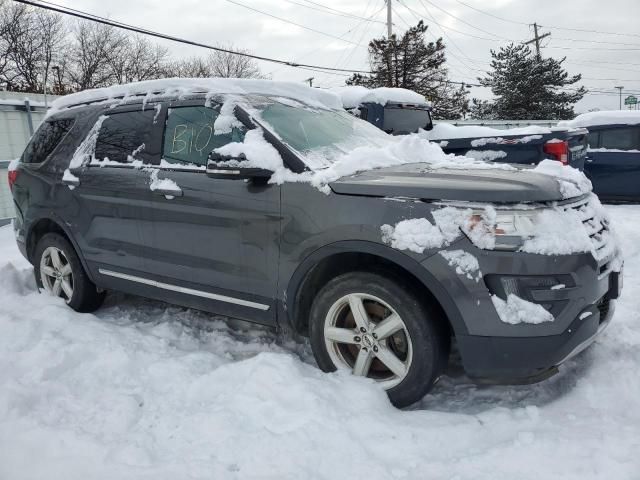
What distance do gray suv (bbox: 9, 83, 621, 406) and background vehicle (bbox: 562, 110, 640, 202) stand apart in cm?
607

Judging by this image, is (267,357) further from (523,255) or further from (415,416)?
(523,255)

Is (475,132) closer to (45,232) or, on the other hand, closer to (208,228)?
(208,228)

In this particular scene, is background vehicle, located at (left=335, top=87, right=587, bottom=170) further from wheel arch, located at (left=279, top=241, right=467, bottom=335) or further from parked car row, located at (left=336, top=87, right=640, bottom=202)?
wheel arch, located at (left=279, top=241, right=467, bottom=335)

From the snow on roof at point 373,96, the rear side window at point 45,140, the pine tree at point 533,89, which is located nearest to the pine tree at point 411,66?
the pine tree at point 533,89

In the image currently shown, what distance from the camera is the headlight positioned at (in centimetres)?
241

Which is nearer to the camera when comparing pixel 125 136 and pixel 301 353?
pixel 301 353

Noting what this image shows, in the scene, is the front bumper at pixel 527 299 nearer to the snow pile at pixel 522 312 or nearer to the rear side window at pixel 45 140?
the snow pile at pixel 522 312

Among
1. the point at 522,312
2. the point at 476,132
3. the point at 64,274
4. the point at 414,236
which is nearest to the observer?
the point at 522,312

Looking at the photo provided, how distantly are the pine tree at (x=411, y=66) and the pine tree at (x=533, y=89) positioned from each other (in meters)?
6.41

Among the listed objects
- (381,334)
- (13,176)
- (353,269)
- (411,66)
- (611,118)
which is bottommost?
(381,334)

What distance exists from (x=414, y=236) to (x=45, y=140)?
3.55 metres

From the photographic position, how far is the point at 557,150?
6.29m

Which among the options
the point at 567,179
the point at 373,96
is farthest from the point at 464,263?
the point at 373,96

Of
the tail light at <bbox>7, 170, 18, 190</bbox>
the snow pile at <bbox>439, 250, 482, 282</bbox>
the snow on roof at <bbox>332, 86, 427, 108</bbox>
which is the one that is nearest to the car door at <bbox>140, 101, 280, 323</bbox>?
the snow pile at <bbox>439, 250, 482, 282</bbox>
